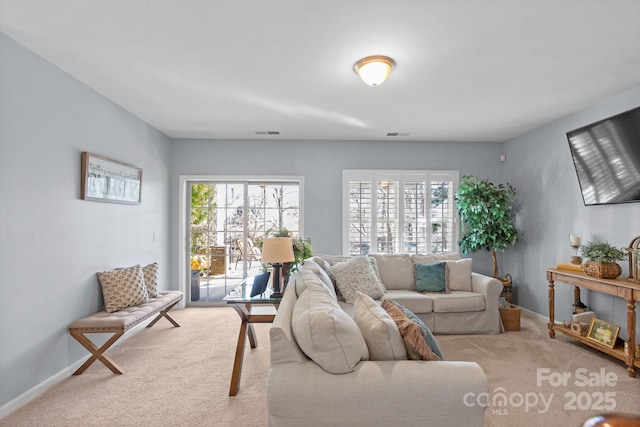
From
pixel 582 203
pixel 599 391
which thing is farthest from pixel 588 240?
pixel 599 391

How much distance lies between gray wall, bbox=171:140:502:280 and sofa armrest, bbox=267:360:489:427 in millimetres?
3693

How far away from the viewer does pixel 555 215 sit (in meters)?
4.20

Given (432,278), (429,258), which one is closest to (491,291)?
(432,278)

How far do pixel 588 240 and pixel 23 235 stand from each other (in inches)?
206

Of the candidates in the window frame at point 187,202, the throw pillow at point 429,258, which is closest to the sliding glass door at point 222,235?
the window frame at point 187,202

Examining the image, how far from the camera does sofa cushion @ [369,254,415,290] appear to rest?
4180 millimetres

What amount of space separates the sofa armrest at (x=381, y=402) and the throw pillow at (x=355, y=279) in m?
1.99

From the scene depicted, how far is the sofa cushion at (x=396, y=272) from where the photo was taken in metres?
4.18

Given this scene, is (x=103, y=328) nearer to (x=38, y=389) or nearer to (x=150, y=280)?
(x=38, y=389)

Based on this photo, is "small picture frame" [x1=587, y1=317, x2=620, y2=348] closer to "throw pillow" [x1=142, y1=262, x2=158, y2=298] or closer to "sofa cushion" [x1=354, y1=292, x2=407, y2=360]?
"sofa cushion" [x1=354, y1=292, x2=407, y2=360]

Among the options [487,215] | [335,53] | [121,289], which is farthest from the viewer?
[487,215]

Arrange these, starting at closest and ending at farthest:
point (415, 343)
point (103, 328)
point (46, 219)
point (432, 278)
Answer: point (415, 343)
point (46, 219)
point (103, 328)
point (432, 278)

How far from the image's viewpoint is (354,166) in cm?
521

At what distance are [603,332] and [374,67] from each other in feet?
10.5
